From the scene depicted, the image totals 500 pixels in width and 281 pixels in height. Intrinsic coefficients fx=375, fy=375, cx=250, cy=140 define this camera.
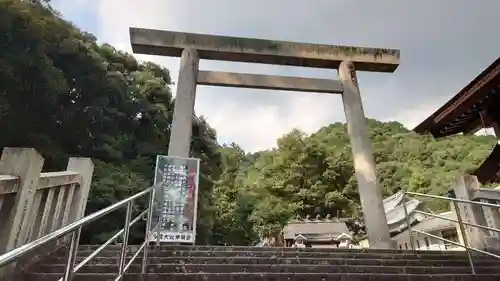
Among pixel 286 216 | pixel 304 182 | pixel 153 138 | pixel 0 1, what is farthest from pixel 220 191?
pixel 0 1

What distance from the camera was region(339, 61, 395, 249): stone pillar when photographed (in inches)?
235

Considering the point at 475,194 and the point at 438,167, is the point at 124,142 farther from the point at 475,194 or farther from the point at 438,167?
the point at 438,167

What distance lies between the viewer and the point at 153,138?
35.9 ft

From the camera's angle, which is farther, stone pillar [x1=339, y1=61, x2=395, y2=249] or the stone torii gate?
the stone torii gate

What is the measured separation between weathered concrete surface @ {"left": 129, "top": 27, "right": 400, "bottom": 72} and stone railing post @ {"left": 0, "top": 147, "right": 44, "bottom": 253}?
4818 mm

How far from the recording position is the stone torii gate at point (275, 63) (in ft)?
21.7

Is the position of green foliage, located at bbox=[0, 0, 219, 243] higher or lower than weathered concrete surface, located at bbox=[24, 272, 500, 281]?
higher

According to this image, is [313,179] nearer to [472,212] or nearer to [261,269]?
[472,212]

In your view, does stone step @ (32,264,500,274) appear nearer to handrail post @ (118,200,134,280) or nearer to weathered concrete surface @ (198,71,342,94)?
handrail post @ (118,200,134,280)

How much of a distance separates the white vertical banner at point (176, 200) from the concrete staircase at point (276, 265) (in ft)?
3.13

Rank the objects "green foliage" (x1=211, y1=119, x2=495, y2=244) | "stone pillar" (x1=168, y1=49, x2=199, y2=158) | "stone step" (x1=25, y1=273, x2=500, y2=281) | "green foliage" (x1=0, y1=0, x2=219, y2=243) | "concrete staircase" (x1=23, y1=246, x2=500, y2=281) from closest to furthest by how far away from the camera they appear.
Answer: "stone step" (x1=25, y1=273, x2=500, y2=281), "concrete staircase" (x1=23, y1=246, x2=500, y2=281), "stone pillar" (x1=168, y1=49, x2=199, y2=158), "green foliage" (x1=0, y1=0, x2=219, y2=243), "green foliage" (x1=211, y1=119, x2=495, y2=244)

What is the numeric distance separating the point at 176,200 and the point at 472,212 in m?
3.65

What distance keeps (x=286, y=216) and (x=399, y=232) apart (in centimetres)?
661

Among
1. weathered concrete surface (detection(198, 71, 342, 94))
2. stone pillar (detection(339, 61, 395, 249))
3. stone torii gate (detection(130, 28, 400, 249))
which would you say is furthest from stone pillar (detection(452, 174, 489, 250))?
weathered concrete surface (detection(198, 71, 342, 94))
